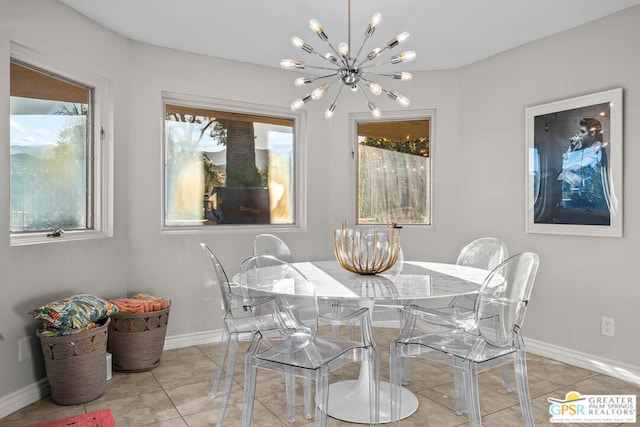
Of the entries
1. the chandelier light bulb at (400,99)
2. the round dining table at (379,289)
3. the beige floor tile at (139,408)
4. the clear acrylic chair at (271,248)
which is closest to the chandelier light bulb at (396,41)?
the chandelier light bulb at (400,99)

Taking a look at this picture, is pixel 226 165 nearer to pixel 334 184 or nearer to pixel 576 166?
pixel 334 184

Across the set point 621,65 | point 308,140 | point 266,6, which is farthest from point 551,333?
point 266,6

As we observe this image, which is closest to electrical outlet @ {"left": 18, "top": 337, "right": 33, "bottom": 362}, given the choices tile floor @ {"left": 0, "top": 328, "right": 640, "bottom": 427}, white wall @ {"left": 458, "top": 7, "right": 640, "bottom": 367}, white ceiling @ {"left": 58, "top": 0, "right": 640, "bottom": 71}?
A: tile floor @ {"left": 0, "top": 328, "right": 640, "bottom": 427}

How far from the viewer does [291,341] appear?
1992mm

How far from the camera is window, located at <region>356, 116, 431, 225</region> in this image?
168 inches

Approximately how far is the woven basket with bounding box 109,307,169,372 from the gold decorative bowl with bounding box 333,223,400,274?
4.97 ft

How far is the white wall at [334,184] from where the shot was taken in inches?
107

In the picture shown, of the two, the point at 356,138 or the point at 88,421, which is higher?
the point at 356,138

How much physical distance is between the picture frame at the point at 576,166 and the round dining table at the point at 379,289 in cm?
108

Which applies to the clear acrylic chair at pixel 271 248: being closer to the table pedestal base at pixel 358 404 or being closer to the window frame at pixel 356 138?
the table pedestal base at pixel 358 404

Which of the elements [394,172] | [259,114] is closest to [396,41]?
[259,114]

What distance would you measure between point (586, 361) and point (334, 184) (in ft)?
8.11

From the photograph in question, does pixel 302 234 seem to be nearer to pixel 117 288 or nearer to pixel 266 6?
pixel 117 288

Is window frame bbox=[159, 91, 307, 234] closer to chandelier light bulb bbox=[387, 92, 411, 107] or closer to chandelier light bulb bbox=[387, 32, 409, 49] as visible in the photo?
chandelier light bulb bbox=[387, 92, 411, 107]
